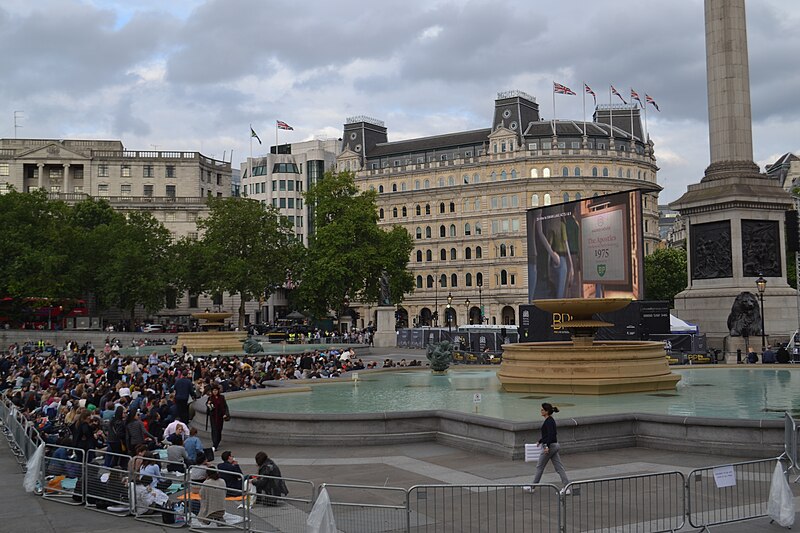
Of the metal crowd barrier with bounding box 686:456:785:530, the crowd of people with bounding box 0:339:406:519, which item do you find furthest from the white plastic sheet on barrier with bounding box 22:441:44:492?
the metal crowd barrier with bounding box 686:456:785:530

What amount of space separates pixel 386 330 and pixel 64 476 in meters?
45.6

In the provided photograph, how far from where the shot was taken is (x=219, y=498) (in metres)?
9.99

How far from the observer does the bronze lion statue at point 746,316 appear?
3434cm

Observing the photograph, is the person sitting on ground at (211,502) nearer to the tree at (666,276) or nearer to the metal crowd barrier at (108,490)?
the metal crowd barrier at (108,490)

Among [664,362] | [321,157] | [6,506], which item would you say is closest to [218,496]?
[6,506]

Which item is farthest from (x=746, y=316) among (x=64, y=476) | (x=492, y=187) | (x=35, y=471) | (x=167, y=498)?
(x=492, y=187)

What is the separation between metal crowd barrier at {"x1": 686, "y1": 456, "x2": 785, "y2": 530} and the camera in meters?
9.27

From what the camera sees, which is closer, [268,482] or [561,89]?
[268,482]

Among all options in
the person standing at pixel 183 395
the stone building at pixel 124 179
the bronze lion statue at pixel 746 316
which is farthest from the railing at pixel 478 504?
the stone building at pixel 124 179

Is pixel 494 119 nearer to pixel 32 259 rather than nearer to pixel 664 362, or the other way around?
pixel 32 259

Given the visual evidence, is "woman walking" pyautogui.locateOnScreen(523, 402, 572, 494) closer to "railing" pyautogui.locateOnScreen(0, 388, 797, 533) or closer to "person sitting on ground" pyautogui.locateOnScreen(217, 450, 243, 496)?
"railing" pyautogui.locateOnScreen(0, 388, 797, 533)

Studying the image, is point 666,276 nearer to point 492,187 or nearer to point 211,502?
point 492,187

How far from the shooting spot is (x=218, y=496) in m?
10.0

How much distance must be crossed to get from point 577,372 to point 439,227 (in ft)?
260
